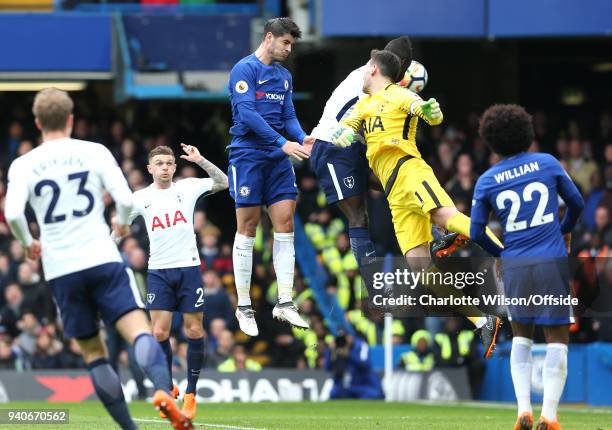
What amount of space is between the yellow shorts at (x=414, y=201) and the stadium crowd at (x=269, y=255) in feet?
19.0

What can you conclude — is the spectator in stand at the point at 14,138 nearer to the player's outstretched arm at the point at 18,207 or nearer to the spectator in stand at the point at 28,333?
the spectator in stand at the point at 28,333

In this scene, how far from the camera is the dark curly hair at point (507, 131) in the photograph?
10.2 metres

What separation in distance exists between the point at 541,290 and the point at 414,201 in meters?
3.08

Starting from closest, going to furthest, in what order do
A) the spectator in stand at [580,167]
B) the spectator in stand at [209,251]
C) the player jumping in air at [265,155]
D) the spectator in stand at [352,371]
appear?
1. the player jumping in air at [265,155]
2. the spectator in stand at [352,371]
3. the spectator in stand at [209,251]
4. the spectator in stand at [580,167]

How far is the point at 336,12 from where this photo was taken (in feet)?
73.4

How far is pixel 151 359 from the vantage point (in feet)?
30.4

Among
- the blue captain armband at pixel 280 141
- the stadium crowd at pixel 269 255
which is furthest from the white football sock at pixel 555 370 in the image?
the stadium crowd at pixel 269 255

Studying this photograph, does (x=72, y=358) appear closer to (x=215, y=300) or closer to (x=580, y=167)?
(x=215, y=300)

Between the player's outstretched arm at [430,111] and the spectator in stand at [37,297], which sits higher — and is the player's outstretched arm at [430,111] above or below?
above

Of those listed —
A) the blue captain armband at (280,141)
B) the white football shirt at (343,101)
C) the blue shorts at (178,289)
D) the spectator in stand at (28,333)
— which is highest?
the white football shirt at (343,101)

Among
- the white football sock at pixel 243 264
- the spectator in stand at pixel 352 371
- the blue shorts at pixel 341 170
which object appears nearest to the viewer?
the white football sock at pixel 243 264

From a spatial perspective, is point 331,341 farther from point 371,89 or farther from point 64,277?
point 64,277

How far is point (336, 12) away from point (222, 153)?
3861mm

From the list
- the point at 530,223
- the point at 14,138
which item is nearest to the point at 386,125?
the point at 530,223
